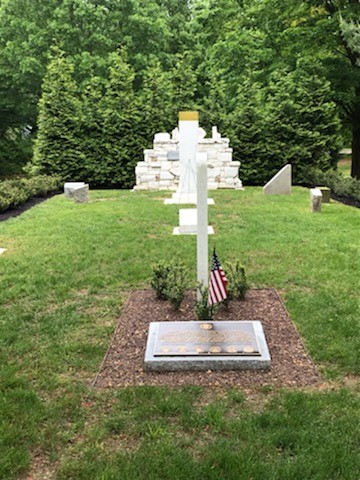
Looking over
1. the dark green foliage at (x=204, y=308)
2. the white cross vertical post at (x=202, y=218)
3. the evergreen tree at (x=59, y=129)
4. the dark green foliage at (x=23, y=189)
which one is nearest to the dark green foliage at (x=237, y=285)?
the white cross vertical post at (x=202, y=218)

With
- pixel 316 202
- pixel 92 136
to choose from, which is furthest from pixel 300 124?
pixel 92 136

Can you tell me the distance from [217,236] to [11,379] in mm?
4723

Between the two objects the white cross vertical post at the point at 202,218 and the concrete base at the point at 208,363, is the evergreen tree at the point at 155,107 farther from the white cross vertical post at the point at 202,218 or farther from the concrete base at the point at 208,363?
the concrete base at the point at 208,363

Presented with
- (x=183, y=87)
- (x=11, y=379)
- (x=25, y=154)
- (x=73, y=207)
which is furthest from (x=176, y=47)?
(x=11, y=379)

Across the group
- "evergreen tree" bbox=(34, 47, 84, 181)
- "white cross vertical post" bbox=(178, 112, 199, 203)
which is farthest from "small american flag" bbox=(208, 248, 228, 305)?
"evergreen tree" bbox=(34, 47, 84, 181)

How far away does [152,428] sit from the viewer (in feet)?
9.58

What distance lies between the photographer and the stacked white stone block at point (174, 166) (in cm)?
1419

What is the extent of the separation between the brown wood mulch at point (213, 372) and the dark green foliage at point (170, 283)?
11cm

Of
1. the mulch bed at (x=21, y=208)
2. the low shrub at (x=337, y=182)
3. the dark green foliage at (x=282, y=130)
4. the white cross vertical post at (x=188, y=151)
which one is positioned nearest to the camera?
the mulch bed at (x=21, y=208)

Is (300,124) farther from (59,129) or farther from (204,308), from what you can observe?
(204,308)

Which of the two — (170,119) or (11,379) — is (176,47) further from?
(11,379)

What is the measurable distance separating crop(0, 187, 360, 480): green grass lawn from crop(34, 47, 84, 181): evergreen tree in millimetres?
8068

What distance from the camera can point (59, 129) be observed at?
1538 cm

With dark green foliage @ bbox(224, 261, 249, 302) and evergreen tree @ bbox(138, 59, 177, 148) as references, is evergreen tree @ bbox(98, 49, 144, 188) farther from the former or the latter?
dark green foliage @ bbox(224, 261, 249, 302)
